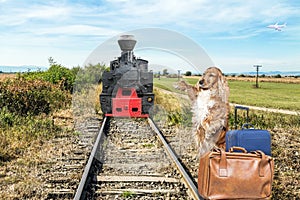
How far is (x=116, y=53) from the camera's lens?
9.68m

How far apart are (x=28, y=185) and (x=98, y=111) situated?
7014 millimetres

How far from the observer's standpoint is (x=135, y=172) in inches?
230

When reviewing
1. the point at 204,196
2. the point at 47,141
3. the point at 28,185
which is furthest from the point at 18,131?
the point at 204,196

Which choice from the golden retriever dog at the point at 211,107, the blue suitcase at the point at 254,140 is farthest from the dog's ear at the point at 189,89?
the blue suitcase at the point at 254,140

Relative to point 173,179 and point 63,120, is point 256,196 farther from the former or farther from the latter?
point 63,120

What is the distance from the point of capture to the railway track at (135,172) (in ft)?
16.2

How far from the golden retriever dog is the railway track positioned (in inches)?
24.3

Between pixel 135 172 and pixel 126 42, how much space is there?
4.29 meters

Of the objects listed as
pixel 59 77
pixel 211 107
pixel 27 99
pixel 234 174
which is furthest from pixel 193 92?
pixel 59 77

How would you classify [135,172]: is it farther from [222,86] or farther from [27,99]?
[27,99]

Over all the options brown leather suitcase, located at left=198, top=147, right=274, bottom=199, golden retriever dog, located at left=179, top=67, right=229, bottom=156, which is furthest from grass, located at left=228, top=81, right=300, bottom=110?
brown leather suitcase, located at left=198, top=147, right=274, bottom=199

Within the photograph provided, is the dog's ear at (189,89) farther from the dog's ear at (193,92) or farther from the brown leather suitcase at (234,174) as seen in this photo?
the brown leather suitcase at (234,174)

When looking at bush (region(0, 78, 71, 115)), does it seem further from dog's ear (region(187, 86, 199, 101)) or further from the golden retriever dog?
the golden retriever dog

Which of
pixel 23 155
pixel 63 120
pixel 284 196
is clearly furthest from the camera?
pixel 63 120
